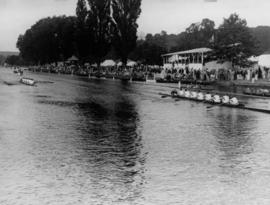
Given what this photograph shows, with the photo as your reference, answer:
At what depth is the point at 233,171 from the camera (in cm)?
1002

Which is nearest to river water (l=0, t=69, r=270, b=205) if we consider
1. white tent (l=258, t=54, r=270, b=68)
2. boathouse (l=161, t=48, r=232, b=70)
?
white tent (l=258, t=54, r=270, b=68)

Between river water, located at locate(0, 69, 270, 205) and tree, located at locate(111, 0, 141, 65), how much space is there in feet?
191

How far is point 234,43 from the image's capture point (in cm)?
6031

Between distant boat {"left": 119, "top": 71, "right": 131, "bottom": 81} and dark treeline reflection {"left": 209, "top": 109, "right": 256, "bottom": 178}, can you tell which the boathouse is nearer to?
distant boat {"left": 119, "top": 71, "right": 131, "bottom": 81}

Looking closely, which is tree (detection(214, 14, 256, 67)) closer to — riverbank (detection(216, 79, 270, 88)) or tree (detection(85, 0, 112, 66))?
riverbank (detection(216, 79, 270, 88))

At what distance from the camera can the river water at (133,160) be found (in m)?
8.16

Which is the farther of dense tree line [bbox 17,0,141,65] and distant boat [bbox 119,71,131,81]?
dense tree line [bbox 17,0,141,65]

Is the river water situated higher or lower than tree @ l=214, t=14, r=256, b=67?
lower

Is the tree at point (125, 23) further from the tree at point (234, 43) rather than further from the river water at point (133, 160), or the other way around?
the river water at point (133, 160)

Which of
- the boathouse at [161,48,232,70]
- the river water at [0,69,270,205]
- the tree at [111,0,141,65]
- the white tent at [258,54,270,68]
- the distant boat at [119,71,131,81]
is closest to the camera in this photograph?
the river water at [0,69,270,205]

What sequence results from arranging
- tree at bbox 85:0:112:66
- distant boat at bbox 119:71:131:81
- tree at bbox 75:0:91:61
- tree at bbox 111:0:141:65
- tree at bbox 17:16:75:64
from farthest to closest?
tree at bbox 17:16:75:64 → tree at bbox 75:0:91:61 → tree at bbox 85:0:112:66 → tree at bbox 111:0:141:65 → distant boat at bbox 119:71:131:81

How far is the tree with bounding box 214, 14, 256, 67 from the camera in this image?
5931 centimetres

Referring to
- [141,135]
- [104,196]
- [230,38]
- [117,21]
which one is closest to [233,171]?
[104,196]

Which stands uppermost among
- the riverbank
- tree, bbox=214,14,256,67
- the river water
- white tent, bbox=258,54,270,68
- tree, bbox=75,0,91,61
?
tree, bbox=75,0,91,61
